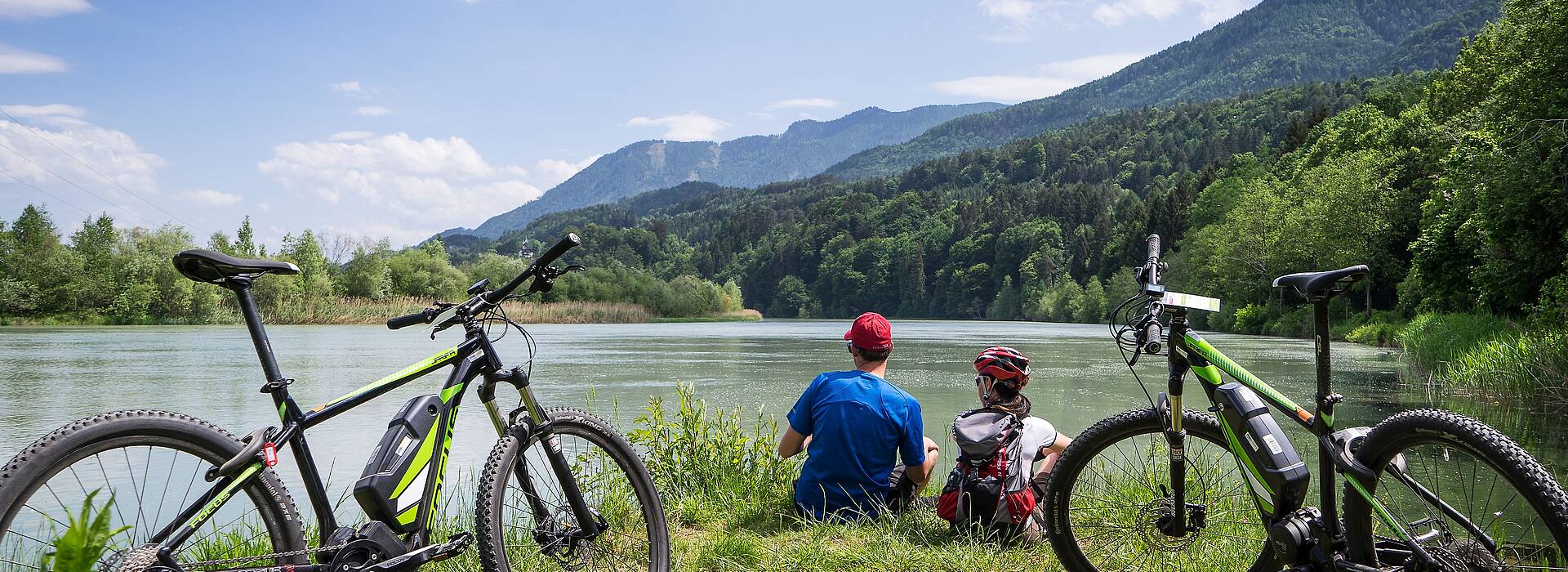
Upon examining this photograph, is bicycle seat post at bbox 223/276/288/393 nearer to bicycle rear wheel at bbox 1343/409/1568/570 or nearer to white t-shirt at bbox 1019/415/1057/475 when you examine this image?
white t-shirt at bbox 1019/415/1057/475

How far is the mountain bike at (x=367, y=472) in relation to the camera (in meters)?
2.47

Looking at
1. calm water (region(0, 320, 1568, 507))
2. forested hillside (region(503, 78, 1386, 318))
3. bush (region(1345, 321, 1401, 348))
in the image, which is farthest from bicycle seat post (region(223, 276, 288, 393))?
forested hillside (region(503, 78, 1386, 318))

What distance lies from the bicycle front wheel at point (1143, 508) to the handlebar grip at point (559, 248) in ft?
5.85

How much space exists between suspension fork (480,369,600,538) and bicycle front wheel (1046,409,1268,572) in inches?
64.8

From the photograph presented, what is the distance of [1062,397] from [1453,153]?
11.1m

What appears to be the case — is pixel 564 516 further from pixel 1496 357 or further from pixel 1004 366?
pixel 1496 357

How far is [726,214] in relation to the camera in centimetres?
17075

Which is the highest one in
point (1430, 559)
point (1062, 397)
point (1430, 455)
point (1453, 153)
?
point (1453, 153)

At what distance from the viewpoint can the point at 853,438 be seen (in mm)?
4414

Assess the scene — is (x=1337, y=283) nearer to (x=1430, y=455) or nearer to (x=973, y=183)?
(x=1430, y=455)

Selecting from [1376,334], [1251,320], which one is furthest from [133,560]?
[1251,320]

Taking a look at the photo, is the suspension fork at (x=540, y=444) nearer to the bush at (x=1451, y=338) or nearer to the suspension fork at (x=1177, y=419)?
the suspension fork at (x=1177, y=419)

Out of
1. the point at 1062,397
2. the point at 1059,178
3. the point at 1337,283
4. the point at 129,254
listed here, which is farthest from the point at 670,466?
the point at 1059,178

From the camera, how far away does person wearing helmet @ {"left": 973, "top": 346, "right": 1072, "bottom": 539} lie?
4.24 m
